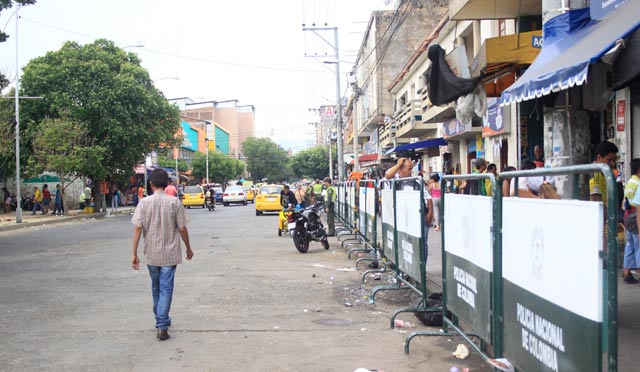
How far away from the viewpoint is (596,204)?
282cm

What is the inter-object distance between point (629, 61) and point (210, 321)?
5486mm

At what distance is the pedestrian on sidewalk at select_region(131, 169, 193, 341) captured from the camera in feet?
20.3

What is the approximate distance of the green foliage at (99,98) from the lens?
33.5 meters

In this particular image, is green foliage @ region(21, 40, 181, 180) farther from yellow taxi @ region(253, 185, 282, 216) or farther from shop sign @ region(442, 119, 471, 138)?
shop sign @ region(442, 119, 471, 138)

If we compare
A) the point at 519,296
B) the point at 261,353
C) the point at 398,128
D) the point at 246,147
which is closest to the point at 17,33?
the point at 398,128

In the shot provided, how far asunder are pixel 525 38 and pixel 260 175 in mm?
102644

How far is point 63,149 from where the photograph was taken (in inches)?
1210

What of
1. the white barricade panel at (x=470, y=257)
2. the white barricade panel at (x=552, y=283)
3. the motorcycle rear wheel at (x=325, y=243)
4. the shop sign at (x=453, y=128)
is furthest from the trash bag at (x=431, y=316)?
the shop sign at (x=453, y=128)

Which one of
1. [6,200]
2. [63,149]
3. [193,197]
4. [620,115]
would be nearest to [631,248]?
[620,115]

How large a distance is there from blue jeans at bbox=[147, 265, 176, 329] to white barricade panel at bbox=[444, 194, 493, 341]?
2792 mm

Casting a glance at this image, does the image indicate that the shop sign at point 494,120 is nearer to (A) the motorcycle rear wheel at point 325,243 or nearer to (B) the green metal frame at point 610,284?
(A) the motorcycle rear wheel at point 325,243

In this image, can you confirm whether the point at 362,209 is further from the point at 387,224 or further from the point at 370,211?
the point at 387,224

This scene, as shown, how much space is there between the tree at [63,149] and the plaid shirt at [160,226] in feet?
88.0

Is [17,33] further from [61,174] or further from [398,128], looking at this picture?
[398,128]
